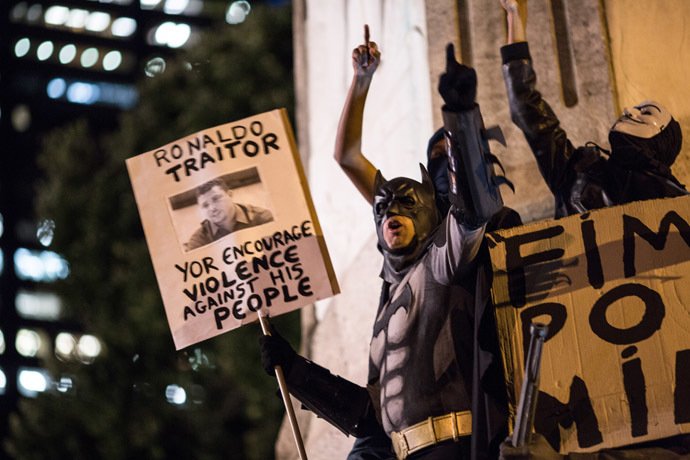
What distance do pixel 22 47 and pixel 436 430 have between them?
80.9 ft

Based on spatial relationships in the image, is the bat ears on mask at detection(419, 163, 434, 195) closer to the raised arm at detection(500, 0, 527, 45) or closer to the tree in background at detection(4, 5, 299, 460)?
the raised arm at detection(500, 0, 527, 45)

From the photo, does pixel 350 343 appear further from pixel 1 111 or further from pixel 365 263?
pixel 1 111

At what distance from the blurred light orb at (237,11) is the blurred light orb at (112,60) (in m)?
10.5

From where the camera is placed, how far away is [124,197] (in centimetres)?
1495

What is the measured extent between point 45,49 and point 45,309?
6.84 metres

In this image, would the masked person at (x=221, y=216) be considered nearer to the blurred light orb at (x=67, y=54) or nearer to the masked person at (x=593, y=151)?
the masked person at (x=593, y=151)

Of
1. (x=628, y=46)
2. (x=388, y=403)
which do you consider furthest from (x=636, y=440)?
(x=628, y=46)

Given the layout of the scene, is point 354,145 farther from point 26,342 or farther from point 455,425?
point 26,342

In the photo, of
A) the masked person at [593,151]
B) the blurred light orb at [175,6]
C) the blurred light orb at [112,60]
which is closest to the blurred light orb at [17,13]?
the blurred light orb at [112,60]

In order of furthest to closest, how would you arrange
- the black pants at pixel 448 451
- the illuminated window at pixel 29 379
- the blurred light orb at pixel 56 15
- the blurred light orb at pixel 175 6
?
the blurred light orb at pixel 56 15 < the illuminated window at pixel 29 379 < the blurred light orb at pixel 175 6 < the black pants at pixel 448 451

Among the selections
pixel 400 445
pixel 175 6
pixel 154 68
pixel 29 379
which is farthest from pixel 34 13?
pixel 400 445

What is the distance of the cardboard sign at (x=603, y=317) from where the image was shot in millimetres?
3805

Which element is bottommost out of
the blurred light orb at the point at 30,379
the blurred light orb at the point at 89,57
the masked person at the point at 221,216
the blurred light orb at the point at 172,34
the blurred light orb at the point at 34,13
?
the blurred light orb at the point at 30,379

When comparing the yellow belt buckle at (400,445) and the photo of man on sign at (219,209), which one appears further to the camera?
the photo of man on sign at (219,209)
